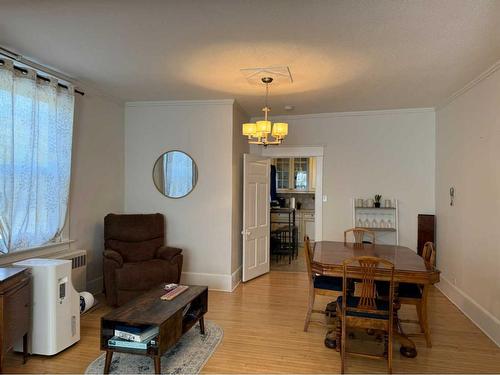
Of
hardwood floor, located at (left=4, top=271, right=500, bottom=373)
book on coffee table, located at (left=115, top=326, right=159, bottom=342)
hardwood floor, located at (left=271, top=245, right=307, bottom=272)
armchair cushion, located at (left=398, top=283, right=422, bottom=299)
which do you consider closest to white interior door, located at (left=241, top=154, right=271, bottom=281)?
hardwood floor, located at (left=271, top=245, right=307, bottom=272)

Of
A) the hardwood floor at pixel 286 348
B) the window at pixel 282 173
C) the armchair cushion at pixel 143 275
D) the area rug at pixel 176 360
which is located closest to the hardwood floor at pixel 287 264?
the hardwood floor at pixel 286 348

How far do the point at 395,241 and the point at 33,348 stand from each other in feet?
15.4

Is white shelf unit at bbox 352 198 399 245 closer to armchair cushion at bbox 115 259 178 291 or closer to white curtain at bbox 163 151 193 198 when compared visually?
white curtain at bbox 163 151 193 198

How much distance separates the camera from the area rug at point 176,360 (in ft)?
8.46

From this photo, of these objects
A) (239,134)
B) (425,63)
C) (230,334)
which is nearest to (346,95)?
(425,63)

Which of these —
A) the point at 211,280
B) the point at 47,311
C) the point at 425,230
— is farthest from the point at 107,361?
the point at 425,230

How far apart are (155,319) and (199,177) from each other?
2559mm

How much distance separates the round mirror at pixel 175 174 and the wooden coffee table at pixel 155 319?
2.05 m

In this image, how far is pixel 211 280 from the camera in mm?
4711

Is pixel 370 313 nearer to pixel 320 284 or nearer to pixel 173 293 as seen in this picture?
pixel 320 284

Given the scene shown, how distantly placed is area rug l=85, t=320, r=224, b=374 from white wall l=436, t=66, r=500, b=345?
2665 mm

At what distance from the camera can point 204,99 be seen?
15.1 feet

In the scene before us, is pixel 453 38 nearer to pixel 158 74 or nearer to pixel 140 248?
pixel 158 74

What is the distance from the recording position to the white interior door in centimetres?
495
